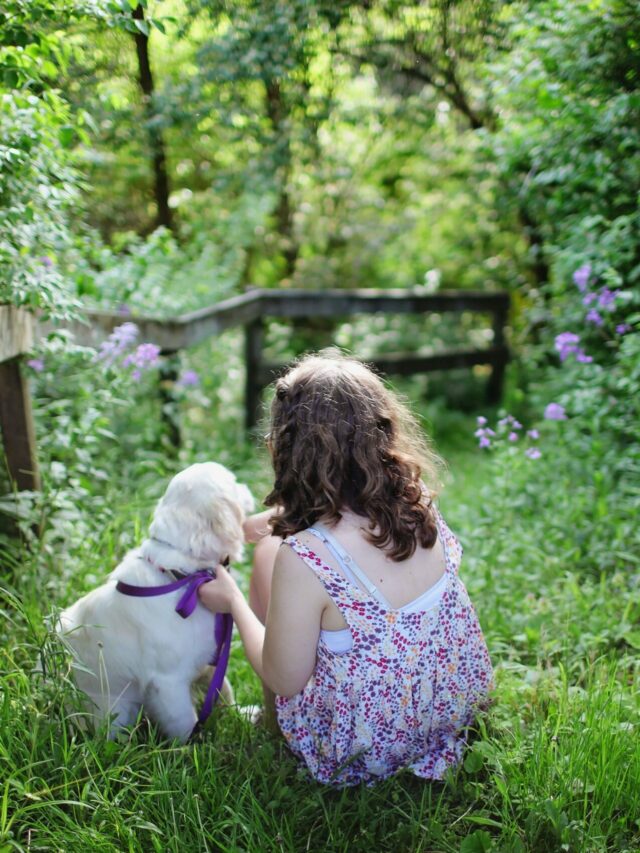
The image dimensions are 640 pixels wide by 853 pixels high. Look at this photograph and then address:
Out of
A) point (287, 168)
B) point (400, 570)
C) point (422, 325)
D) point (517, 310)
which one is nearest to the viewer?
point (400, 570)

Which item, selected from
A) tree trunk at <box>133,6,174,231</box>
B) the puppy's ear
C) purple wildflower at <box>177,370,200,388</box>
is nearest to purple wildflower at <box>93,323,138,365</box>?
purple wildflower at <box>177,370,200,388</box>

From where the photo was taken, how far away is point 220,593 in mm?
1953

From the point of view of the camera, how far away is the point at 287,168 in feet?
19.6

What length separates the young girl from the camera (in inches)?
67.7

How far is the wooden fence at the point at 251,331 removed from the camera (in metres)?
2.58

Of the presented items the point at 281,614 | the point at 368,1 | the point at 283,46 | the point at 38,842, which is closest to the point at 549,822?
the point at 281,614

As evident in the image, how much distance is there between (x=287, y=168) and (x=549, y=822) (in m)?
5.32

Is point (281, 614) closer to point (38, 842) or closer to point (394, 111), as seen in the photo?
point (38, 842)

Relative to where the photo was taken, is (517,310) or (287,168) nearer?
(287,168)

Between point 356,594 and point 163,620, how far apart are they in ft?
1.93

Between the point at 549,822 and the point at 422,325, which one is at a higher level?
the point at 422,325

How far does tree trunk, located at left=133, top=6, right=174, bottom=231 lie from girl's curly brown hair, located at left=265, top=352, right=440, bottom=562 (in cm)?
380

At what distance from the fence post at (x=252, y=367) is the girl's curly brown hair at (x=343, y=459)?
3.01 m

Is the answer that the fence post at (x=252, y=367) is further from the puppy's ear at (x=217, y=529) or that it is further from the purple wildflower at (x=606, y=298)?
the puppy's ear at (x=217, y=529)
